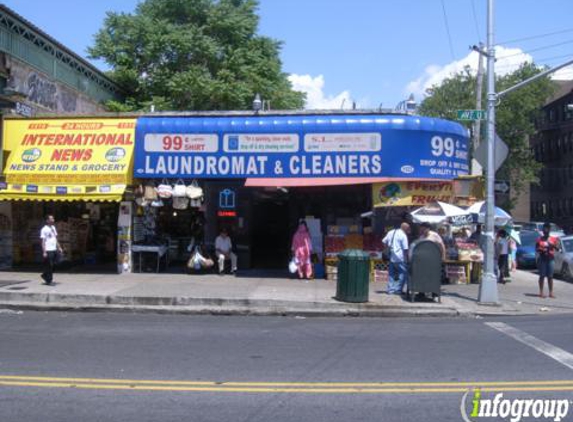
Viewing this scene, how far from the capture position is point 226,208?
1855cm

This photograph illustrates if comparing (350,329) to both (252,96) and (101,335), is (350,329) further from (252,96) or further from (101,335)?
(252,96)

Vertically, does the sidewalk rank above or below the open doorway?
below

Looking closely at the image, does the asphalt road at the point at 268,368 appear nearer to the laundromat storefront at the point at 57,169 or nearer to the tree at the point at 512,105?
the laundromat storefront at the point at 57,169

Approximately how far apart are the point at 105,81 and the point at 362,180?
1499cm

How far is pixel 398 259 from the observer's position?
14.8 m

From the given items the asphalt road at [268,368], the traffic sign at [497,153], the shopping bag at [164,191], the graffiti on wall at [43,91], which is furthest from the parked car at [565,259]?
the graffiti on wall at [43,91]

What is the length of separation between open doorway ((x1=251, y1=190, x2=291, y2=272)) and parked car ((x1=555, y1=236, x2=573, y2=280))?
9.09 m

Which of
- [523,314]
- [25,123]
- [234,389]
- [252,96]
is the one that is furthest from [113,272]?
[252,96]

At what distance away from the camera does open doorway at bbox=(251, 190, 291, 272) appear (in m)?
20.1

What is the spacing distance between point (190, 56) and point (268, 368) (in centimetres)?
2969

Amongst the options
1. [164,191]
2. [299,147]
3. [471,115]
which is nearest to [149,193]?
[164,191]

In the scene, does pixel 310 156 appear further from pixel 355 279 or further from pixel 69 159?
pixel 69 159

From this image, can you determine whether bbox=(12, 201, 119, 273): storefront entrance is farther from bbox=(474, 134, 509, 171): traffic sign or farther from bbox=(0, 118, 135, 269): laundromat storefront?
bbox=(474, 134, 509, 171): traffic sign

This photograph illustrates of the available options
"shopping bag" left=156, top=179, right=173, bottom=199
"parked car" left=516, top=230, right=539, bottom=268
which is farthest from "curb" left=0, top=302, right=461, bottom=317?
"parked car" left=516, top=230, right=539, bottom=268
